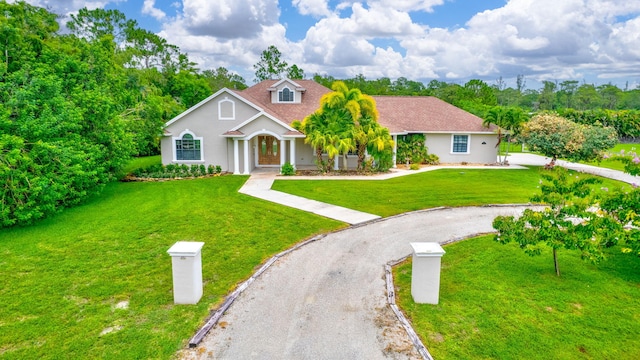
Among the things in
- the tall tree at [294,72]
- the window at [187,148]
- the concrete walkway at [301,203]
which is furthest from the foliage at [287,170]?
the tall tree at [294,72]

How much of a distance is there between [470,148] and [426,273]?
22.1 meters

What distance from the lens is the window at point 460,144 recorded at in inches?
1091

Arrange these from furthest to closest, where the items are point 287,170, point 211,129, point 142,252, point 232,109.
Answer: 1. point 211,129
2. point 232,109
3. point 287,170
4. point 142,252

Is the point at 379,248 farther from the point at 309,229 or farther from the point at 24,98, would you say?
the point at 24,98

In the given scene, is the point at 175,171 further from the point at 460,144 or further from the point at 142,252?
the point at 460,144

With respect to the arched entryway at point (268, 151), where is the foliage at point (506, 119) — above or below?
above

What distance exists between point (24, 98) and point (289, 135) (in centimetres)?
1241

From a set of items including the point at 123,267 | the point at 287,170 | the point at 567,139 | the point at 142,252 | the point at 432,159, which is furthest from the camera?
the point at 432,159

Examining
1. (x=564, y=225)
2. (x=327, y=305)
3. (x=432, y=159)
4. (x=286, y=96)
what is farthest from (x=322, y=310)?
(x=286, y=96)

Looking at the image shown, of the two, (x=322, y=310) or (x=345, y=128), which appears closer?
(x=322, y=310)

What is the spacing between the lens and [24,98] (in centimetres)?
1352

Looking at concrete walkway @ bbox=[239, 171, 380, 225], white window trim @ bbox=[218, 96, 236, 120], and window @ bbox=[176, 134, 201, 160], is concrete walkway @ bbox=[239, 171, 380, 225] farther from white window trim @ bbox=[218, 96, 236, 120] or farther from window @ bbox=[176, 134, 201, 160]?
window @ bbox=[176, 134, 201, 160]

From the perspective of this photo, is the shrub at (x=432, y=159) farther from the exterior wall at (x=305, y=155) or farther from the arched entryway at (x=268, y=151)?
the arched entryway at (x=268, y=151)

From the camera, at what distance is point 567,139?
23.4m
